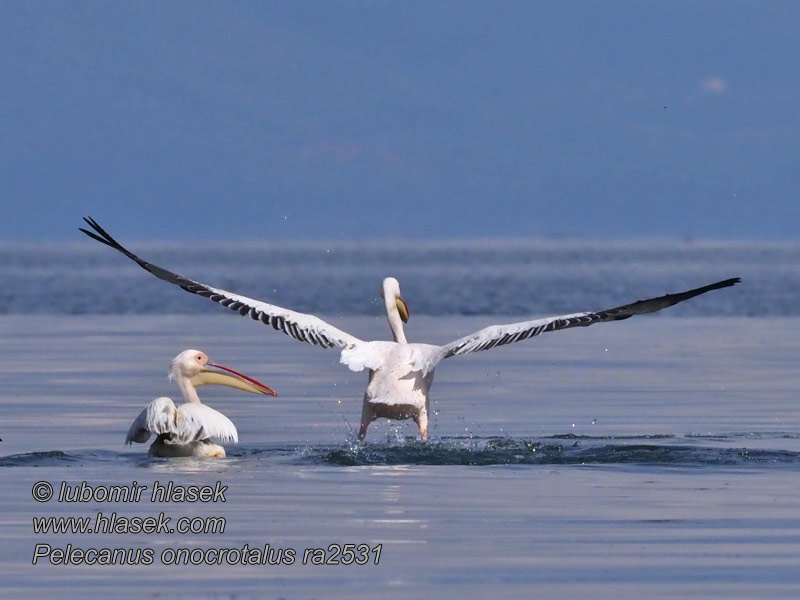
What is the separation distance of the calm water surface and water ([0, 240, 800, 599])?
0.03 metres

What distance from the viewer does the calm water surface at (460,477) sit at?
9.73m

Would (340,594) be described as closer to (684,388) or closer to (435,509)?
(435,509)

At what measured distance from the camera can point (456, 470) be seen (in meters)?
13.9

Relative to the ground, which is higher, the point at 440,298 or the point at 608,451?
the point at 440,298

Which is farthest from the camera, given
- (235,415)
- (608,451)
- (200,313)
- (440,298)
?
(440,298)

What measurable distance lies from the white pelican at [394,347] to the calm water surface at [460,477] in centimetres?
44

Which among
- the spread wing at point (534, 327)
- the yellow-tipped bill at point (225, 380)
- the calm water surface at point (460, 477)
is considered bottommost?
the calm water surface at point (460, 477)

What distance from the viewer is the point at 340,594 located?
932 cm

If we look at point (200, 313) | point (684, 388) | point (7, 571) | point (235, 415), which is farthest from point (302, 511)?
point (200, 313)

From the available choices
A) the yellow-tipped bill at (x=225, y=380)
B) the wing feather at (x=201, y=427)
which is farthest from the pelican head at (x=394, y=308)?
the wing feather at (x=201, y=427)

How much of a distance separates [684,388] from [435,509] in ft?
30.6

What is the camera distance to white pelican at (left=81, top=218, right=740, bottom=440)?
1606 cm

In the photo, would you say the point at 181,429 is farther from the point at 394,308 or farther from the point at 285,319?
the point at 394,308

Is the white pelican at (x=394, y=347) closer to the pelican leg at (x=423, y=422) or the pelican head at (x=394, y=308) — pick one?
the pelican leg at (x=423, y=422)
